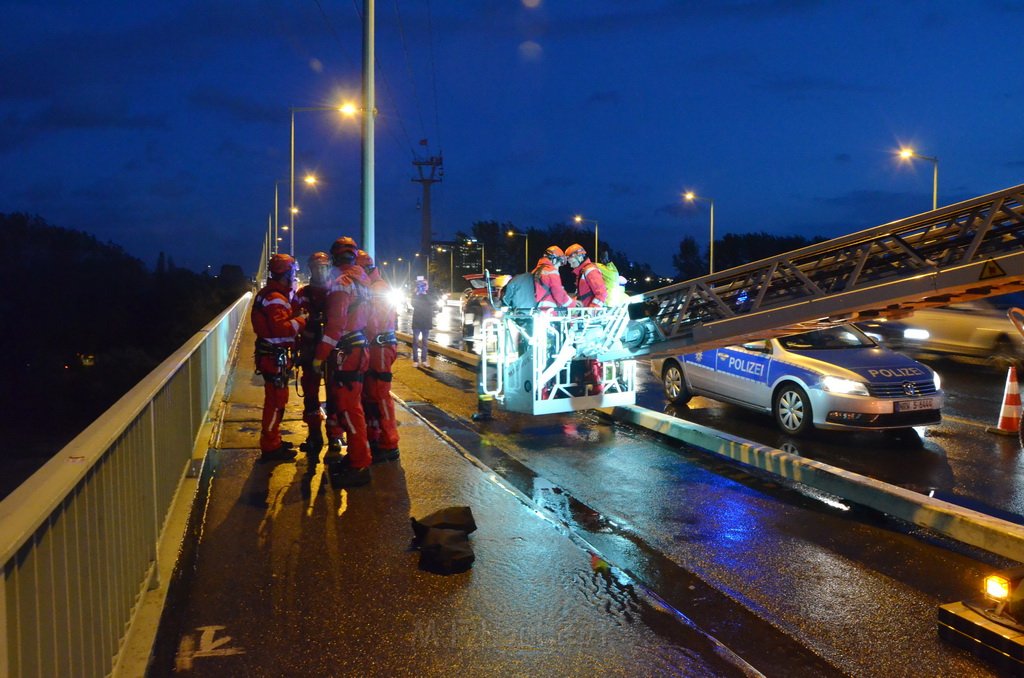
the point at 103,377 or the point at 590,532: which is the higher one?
the point at 590,532

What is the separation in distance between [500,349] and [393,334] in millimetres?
2426

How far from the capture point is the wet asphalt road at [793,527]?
436 centimetres

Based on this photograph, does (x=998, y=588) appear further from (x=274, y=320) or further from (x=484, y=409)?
(x=484, y=409)

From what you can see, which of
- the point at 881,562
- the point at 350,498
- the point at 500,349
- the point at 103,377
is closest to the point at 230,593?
the point at 350,498

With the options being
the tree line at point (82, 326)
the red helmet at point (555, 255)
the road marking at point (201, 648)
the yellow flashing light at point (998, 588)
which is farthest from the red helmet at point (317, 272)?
the tree line at point (82, 326)

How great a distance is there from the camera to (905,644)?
4.16 meters

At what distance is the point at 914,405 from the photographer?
361 inches

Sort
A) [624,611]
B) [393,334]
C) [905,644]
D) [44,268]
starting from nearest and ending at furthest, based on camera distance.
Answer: [905,644]
[624,611]
[393,334]
[44,268]

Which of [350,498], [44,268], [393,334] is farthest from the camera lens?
[44,268]

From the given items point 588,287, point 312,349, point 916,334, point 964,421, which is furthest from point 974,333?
point 312,349

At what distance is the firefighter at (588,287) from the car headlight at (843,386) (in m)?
2.52

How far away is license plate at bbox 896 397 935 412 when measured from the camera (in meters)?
9.12

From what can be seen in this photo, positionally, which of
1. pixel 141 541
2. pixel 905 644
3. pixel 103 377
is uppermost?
pixel 141 541

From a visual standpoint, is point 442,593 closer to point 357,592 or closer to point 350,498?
point 357,592
